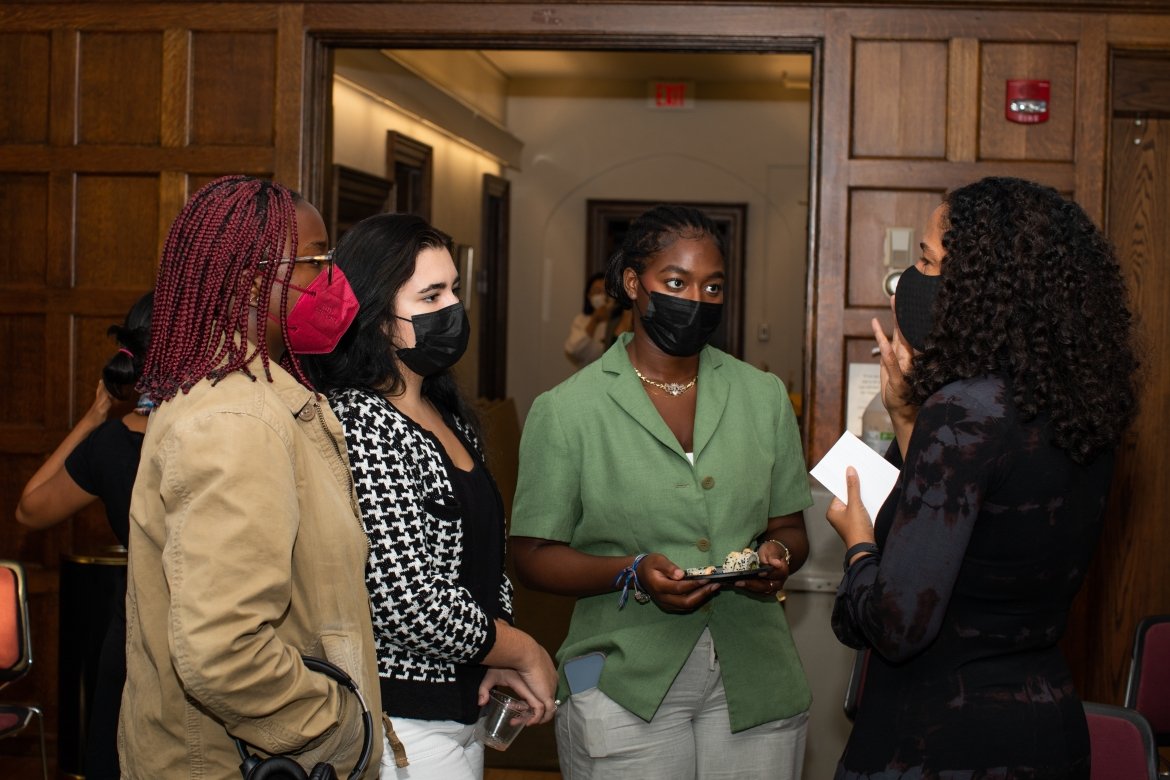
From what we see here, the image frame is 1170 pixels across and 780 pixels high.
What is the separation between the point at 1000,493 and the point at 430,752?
93cm

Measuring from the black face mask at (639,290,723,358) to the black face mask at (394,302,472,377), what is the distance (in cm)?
50

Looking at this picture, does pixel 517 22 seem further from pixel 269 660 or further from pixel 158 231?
pixel 269 660

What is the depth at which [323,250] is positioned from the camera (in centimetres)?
→ 189

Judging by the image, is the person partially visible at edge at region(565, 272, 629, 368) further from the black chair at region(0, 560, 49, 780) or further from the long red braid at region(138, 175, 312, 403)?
the long red braid at region(138, 175, 312, 403)

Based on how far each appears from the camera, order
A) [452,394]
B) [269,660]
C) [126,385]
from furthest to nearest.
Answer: [126,385]
[452,394]
[269,660]

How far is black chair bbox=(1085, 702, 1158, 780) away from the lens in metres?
2.15

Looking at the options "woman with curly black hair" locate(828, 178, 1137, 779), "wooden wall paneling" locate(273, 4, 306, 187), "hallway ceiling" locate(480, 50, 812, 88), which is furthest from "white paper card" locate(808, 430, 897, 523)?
"hallway ceiling" locate(480, 50, 812, 88)

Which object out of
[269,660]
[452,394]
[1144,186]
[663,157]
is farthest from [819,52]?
[663,157]

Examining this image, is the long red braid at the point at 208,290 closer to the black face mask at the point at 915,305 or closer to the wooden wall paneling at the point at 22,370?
the black face mask at the point at 915,305

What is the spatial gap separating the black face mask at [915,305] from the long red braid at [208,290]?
3.18 ft

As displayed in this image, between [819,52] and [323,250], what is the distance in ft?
7.86

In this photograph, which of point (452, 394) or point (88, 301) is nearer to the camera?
point (452, 394)

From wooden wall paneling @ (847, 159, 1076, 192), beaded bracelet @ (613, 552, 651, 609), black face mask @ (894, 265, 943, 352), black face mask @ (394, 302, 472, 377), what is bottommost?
beaded bracelet @ (613, 552, 651, 609)

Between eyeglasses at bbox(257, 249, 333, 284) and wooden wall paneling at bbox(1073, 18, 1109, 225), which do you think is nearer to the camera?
eyeglasses at bbox(257, 249, 333, 284)
